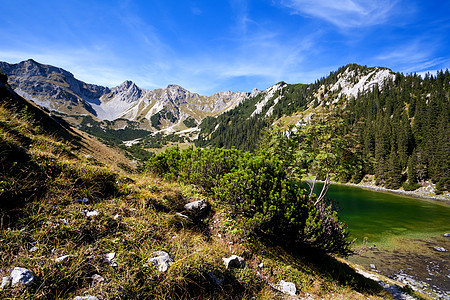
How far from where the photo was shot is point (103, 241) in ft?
14.8

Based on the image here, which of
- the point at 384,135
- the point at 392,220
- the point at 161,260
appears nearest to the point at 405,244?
the point at 392,220

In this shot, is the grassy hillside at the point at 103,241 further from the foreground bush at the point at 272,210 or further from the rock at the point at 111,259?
the foreground bush at the point at 272,210

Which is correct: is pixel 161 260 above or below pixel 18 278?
below

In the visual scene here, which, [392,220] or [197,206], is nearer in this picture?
[197,206]

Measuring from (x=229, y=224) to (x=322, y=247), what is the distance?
16.5ft

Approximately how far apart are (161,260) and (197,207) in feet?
13.3

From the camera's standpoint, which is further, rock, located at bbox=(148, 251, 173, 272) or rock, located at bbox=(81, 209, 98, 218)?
rock, located at bbox=(81, 209, 98, 218)

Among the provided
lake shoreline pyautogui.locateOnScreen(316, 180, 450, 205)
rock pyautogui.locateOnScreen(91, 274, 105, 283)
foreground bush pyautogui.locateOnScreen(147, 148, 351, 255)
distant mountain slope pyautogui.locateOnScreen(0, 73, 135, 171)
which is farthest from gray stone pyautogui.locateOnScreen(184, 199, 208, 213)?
lake shoreline pyautogui.locateOnScreen(316, 180, 450, 205)

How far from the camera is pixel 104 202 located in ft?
19.5

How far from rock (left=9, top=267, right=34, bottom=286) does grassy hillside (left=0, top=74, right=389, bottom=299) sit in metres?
0.08

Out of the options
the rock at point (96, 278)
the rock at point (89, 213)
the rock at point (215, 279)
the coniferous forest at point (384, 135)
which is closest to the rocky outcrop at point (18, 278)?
the rock at point (96, 278)

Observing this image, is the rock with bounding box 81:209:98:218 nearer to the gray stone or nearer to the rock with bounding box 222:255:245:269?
the gray stone

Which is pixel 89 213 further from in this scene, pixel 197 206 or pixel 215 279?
pixel 197 206

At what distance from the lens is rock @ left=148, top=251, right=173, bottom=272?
4364 millimetres
